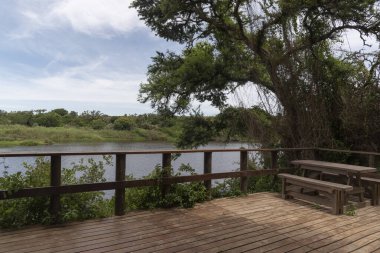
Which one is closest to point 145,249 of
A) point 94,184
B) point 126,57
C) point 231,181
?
point 94,184

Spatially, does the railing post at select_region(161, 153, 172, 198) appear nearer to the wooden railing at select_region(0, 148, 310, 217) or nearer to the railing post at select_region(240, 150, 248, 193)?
the wooden railing at select_region(0, 148, 310, 217)

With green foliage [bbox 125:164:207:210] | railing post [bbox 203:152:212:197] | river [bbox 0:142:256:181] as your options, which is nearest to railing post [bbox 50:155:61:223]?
river [bbox 0:142:256:181]

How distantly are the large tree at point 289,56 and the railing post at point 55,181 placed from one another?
5112 mm

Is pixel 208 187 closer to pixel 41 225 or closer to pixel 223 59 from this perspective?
pixel 41 225

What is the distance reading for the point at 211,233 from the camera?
148 inches

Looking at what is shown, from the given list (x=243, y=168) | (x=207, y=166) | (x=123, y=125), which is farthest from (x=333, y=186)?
(x=123, y=125)

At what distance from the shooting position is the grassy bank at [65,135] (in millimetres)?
20406

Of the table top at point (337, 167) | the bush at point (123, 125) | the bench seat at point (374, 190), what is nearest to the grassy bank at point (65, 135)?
the bush at point (123, 125)

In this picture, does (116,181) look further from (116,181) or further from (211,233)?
(211,233)

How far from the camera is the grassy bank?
803 inches

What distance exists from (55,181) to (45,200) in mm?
297

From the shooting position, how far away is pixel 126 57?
1662 centimetres

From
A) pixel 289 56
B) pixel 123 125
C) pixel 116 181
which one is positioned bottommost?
pixel 116 181

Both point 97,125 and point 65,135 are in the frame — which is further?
point 97,125
